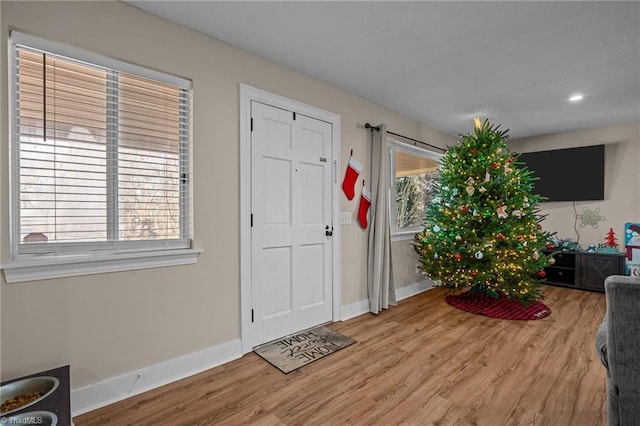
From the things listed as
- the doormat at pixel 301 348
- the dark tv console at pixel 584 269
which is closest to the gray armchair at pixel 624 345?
the doormat at pixel 301 348

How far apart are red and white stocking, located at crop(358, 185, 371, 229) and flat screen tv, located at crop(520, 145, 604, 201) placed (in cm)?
330

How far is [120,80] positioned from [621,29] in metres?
3.48

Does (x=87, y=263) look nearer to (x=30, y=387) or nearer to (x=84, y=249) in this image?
(x=84, y=249)

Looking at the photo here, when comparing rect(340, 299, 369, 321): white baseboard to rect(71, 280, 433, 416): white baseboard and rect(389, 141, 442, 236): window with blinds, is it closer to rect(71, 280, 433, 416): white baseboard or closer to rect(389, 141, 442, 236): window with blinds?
rect(389, 141, 442, 236): window with blinds

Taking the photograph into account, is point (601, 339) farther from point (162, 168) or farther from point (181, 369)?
point (162, 168)

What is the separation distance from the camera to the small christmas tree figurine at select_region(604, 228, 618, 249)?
4406 millimetres

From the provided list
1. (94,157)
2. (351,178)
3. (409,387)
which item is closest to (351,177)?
(351,178)

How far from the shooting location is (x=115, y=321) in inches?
74.2

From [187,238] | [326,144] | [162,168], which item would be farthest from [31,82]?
[326,144]

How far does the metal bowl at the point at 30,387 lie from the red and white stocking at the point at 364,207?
279 centimetres

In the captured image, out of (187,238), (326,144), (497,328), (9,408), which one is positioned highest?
(326,144)

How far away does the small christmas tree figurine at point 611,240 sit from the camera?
441 centimetres

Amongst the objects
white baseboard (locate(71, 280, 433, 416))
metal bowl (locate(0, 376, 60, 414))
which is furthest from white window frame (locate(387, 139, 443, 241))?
metal bowl (locate(0, 376, 60, 414))

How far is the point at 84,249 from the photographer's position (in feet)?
5.99
